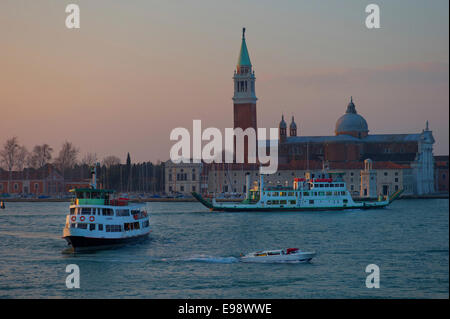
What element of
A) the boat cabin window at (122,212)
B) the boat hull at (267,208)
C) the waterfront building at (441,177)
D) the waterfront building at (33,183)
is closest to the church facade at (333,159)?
the waterfront building at (441,177)

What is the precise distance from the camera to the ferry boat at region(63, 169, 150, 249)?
37.3 m

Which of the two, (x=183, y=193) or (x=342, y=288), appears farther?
(x=183, y=193)

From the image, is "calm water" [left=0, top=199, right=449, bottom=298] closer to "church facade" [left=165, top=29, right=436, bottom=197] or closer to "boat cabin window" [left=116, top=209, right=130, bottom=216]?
"boat cabin window" [left=116, top=209, right=130, bottom=216]

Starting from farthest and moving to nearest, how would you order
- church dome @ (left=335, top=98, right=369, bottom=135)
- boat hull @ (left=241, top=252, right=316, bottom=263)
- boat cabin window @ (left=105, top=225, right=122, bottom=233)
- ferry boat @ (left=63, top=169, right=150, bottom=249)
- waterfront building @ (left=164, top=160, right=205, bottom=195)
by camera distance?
1. church dome @ (left=335, top=98, right=369, bottom=135)
2. waterfront building @ (left=164, top=160, right=205, bottom=195)
3. boat cabin window @ (left=105, top=225, right=122, bottom=233)
4. ferry boat @ (left=63, top=169, right=150, bottom=249)
5. boat hull @ (left=241, top=252, right=316, bottom=263)

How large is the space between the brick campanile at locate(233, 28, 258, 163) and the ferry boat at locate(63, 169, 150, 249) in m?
78.9

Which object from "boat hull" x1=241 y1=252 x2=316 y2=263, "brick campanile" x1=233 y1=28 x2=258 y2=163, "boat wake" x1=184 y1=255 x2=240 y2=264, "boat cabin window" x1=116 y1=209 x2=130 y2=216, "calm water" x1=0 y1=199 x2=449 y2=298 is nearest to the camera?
"calm water" x1=0 y1=199 x2=449 y2=298

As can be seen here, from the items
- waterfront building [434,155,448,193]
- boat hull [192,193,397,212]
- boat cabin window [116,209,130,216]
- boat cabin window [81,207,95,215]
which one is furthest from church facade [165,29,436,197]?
boat cabin window [81,207,95,215]

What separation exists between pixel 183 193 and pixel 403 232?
75.3 m

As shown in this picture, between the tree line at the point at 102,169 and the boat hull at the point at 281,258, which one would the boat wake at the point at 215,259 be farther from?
the tree line at the point at 102,169

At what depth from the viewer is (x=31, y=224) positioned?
188ft

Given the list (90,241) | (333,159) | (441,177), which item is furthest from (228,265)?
(441,177)

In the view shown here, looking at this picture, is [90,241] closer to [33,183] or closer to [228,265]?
[228,265]

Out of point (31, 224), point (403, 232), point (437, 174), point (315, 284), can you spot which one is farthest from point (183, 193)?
point (315, 284)
